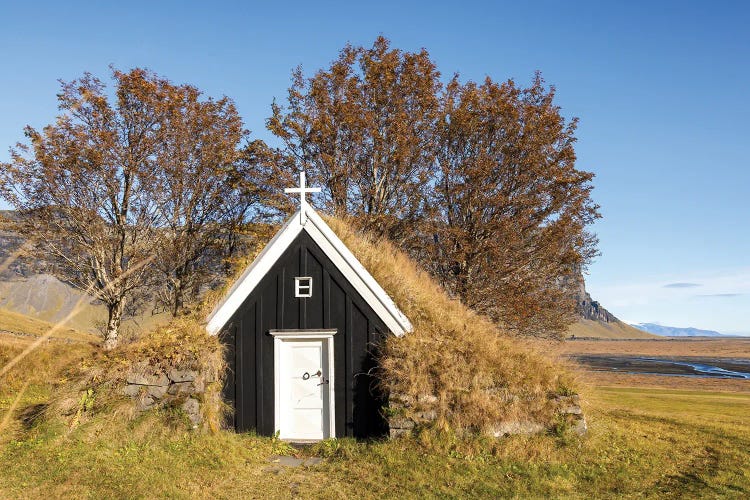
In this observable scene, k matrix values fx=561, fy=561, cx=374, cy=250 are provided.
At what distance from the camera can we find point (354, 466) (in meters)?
10.9

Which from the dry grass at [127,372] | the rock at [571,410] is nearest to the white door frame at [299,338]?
the dry grass at [127,372]

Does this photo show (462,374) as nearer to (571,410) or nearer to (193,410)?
(571,410)

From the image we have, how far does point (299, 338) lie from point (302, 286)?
47.3 inches

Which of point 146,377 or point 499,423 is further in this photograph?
point 146,377

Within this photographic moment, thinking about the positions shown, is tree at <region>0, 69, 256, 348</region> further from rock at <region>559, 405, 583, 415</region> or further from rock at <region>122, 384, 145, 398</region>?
rock at <region>559, 405, 583, 415</region>

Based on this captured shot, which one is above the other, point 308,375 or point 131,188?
point 131,188

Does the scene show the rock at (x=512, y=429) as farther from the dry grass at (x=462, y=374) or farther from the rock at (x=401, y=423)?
the rock at (x=401, y=423)

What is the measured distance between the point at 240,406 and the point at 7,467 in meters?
4.46

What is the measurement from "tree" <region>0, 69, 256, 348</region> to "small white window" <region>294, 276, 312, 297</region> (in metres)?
10.7

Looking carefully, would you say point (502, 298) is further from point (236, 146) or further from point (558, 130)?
point (236, 146)

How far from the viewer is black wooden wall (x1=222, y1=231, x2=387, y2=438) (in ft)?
41.3

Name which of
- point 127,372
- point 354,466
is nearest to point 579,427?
point 354,466

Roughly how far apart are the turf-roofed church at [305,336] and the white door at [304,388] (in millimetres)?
22

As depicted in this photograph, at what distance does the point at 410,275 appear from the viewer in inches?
607
